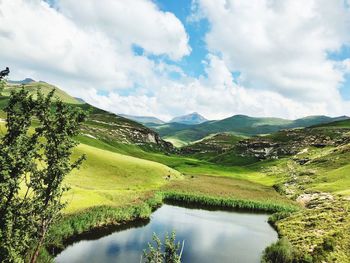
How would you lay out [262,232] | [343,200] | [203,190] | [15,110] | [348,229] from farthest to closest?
[203,190]
[343,200]
[262,232]
[348,229]
[15,110]

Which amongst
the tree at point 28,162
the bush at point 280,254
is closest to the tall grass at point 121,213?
the tree at point 28,162

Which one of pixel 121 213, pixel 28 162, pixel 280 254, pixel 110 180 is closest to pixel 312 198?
pixel 280 254

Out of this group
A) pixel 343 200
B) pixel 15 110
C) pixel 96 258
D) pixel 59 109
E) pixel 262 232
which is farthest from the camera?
pixel 343 200

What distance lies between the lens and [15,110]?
31125 millimetres

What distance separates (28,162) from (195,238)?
41.9m

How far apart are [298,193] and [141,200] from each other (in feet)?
183

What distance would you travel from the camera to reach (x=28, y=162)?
3011cm

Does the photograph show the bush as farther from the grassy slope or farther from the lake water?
the grassy slope

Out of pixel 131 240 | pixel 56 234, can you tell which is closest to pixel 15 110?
pixel 56 234

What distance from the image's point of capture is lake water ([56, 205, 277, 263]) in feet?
167

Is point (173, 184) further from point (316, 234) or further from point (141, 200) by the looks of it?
point (316, 234)

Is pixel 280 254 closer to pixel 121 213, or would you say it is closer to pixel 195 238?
pixel 195 238

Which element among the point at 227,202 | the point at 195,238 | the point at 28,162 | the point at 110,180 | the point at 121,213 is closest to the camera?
the point at 28,162

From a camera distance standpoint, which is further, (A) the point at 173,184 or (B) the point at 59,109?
(A) the point at 173,184
